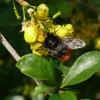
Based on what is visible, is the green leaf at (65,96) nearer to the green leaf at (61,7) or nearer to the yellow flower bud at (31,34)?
the yellow flower bud at (31,34)

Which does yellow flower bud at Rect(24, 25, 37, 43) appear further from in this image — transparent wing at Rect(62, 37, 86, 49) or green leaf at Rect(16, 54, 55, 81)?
transparent wing at Rect(62, 37, 86, 49)

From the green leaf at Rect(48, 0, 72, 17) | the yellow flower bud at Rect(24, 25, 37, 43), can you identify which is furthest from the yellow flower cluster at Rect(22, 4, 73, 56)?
the green leaf at Rect(48, 0, 72, 17)

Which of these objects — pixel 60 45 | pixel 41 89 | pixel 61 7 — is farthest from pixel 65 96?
pixel 61 7

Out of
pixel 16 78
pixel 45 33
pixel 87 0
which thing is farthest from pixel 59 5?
pixel 45 33

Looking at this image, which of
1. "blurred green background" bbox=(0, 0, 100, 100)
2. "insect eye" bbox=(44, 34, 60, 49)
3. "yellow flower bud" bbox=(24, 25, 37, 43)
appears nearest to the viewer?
"yellow flower bud" bbox=(24, 25, 37, 43)

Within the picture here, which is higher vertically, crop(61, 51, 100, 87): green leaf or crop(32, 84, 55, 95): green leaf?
crop(32, 84, 55, 95): green leaf

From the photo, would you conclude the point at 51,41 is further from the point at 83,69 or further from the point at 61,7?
the point at 61,7

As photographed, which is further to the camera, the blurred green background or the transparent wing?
the blurred green background
